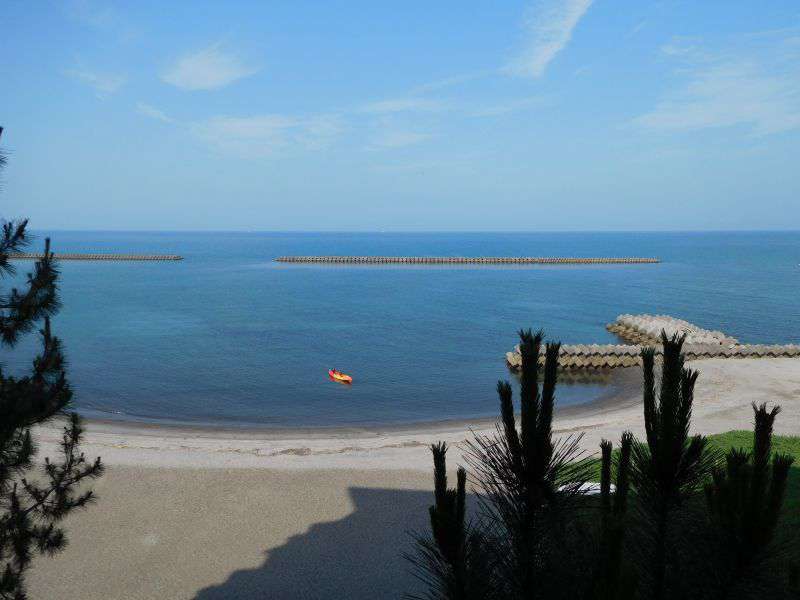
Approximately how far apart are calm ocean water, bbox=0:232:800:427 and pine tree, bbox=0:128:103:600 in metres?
0.92

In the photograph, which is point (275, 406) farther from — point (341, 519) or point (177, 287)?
point (177, 287)

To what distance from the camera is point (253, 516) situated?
14.2 metres

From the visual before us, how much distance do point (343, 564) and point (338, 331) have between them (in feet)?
142

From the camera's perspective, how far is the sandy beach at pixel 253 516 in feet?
37.3

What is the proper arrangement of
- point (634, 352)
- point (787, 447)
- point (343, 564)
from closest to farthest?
point (343, 564)
point (787, 447)
point (634, 352)

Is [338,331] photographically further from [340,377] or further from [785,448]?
[785,448]

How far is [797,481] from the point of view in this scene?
13609mm

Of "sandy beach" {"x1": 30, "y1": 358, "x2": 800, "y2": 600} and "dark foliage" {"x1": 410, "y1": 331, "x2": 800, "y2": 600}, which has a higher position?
"dark foliage" {"x1": 410, "y1": 331, "x2": 800, "y2": 600}

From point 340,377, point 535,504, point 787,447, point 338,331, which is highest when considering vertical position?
point 535,504

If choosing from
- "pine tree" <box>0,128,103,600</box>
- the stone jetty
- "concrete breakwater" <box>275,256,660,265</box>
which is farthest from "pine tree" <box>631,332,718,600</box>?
"concrete breakwater" <box>275,256,660,265</box>

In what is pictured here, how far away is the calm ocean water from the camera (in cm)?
3206

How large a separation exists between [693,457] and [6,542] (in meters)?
7.77

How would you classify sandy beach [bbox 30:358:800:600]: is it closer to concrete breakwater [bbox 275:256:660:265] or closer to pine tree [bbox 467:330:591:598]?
pine tree [bbox 467:330:591:598]

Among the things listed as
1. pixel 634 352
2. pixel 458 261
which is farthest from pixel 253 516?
pixel 458 261
